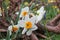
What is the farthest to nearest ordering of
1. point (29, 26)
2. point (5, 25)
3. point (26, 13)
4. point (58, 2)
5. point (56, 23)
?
point (58, 2) < point (56, 23) < point (5, 25) < point (26, 13) < point (29, 26)

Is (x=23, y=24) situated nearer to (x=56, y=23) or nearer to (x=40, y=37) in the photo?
(x=40, y=37)

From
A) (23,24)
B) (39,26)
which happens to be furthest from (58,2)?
(23,24)

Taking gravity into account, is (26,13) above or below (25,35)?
above

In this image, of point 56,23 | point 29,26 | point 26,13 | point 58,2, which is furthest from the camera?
point 58,2

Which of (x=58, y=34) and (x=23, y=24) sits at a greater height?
(x=23, y=24)

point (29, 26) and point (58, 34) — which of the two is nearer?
point (29, 26)

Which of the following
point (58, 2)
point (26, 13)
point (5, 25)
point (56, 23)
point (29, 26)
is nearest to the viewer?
point (29, 26)

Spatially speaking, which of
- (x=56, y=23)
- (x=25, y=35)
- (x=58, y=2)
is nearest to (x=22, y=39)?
(x=25, y=35)

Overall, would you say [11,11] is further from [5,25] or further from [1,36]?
[1,36]

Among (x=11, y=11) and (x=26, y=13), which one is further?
(x=11, y=11)
